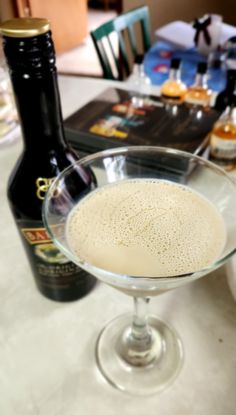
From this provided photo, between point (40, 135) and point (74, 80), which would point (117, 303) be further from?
point (74, 80)

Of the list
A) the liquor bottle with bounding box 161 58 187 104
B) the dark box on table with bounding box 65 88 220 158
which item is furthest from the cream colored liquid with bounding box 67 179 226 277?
the liquor bottle with bounding box 161 58 187 104

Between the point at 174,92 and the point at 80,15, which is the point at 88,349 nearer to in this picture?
the point at 174,92

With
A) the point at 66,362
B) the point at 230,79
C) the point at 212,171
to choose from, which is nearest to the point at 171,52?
the point at 230,79

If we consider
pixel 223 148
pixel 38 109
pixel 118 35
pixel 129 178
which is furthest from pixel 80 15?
pixel 38 109

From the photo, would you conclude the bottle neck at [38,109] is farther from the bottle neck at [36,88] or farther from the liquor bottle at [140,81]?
the liquor bottle at [140,81]

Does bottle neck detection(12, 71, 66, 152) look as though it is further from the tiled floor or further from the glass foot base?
the tiled floor

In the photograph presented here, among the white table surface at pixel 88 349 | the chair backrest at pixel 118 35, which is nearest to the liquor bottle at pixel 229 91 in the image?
the white table surface at pixel 88 349
